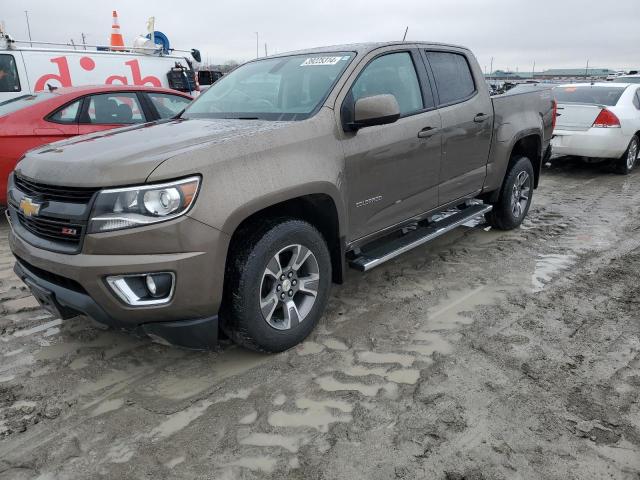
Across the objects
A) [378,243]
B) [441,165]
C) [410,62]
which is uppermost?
[410,62]

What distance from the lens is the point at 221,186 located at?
102 inches

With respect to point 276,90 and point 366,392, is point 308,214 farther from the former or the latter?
point 366,392

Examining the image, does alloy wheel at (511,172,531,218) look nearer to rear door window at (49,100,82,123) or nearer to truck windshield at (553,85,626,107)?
truck windshield at (553,85,626,107)

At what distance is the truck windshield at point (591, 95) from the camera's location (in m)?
8.73

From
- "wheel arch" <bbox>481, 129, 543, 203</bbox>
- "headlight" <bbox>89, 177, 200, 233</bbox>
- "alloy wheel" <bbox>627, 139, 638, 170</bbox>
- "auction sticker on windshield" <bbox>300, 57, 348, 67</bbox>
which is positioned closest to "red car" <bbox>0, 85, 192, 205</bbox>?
"auction sticker on windshield" <bbox>300, 57, 348, 67</bbox>

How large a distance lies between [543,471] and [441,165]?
2495mm

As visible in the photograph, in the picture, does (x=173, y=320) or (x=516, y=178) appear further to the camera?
(x=516, y=178)

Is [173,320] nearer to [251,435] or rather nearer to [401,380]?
[251,435]

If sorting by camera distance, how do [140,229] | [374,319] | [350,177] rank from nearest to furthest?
[140,229], [350,177], [374,319]

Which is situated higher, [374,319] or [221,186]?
[221,186]

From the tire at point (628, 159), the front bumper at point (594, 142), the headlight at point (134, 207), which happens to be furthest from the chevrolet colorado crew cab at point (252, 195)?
the tire at point (628, 159)

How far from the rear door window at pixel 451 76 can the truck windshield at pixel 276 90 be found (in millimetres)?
984

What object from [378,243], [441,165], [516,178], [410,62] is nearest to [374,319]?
[378,243]

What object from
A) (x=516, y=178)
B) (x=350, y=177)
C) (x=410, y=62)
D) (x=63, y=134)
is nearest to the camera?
(x=350, y=177)
